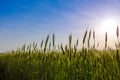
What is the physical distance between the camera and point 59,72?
22.3 ft

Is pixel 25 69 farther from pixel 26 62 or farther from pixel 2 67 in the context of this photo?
pixel 2 67

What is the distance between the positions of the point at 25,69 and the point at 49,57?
47.9 inches

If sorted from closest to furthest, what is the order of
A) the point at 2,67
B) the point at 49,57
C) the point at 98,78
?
the point at 98,78
the point at 49,57
the point at 2,67

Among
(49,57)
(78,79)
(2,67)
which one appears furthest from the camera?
(2,67)

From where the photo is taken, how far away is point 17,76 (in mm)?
9188

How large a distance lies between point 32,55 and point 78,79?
13.5 ft

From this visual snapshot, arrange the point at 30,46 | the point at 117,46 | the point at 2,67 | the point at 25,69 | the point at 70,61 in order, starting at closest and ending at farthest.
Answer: the point at 117,46 < the point at 70,61 < the point at 25,69 < the point at 30,46 < the point at 2,67

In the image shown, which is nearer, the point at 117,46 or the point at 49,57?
the point at 117,46

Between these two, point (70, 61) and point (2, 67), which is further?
point (2, 67)

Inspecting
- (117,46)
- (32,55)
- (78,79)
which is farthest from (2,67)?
(117,46)

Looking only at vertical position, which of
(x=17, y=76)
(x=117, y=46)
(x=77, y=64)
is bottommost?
(x=17, y=76)

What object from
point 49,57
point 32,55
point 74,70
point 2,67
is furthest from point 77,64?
point 2,67

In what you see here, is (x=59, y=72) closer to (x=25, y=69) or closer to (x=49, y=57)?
(x=49, y=57)

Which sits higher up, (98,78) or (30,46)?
(30,46)
